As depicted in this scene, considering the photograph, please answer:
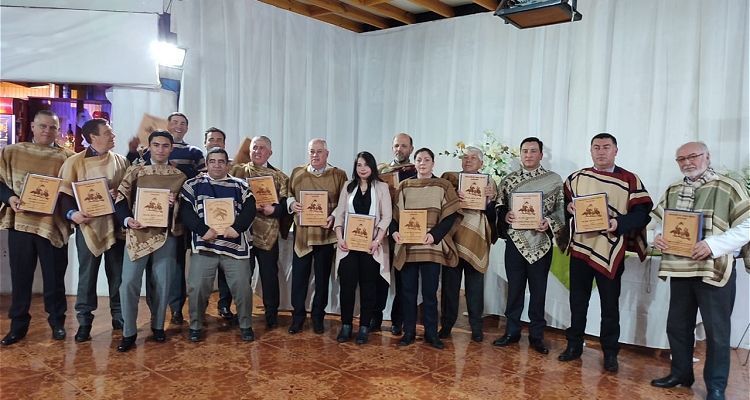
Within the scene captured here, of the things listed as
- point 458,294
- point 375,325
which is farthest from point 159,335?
point 458,294

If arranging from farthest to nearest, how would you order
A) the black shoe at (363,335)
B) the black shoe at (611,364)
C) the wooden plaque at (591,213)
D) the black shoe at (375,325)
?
the black shoe at (375,325) < the black shoe at (363,335) < the black shoe at (611,364) < the wooden plaque at (591,213)

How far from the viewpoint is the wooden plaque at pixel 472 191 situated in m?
3.73

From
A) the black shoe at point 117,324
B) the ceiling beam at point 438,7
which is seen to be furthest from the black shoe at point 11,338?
the ceiling beam at point 438,7

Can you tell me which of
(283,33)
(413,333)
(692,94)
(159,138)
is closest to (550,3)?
(692,94)

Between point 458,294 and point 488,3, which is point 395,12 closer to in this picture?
point 488,3

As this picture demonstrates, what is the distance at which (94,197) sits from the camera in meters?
3.44

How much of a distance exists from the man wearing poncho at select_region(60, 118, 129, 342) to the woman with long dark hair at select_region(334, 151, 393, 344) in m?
1.51

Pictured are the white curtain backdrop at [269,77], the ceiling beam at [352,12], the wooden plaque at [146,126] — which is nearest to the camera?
the wooden plaque at [146,126]

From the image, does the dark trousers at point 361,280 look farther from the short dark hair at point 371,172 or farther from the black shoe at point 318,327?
the short dark hair at point 371,172

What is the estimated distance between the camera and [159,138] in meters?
3.52

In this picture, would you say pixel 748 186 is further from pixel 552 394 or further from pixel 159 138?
pixel 159 138

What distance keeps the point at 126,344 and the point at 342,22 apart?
4.78 metres

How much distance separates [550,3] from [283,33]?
348 centimetres

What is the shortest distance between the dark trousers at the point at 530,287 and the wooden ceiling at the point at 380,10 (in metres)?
2.97
